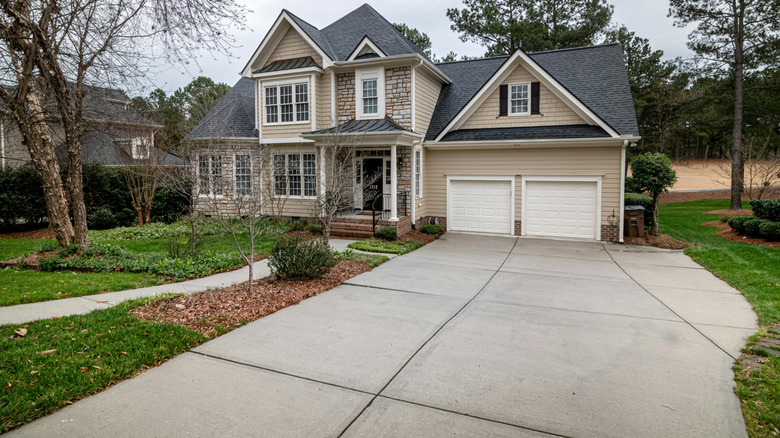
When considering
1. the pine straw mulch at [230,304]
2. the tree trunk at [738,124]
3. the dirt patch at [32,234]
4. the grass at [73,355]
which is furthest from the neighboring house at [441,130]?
the tree trunk at [738,124]

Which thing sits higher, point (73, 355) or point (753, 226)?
point (753, 226)

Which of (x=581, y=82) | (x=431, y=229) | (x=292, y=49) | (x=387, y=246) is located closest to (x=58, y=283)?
(x=387, y=246)

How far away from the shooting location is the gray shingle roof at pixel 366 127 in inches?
556

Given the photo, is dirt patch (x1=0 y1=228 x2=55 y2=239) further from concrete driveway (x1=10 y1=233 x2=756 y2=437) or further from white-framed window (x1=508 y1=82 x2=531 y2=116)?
white-framed window (x1=508 y1=82 x2=531 y2=116)

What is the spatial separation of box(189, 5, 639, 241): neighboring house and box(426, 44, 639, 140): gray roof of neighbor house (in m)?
0.06

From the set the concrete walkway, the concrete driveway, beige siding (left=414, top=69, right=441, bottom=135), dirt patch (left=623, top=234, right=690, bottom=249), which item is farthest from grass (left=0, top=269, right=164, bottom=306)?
dirt patch (left=623, top=234, right=690, bottom=249)

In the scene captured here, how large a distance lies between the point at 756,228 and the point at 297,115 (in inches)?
603

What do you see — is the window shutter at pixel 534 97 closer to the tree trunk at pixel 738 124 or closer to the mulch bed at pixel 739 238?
the mulch bed at pixel 739 238

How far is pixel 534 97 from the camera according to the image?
1504 cm

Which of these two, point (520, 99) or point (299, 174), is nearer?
point (520, 99)

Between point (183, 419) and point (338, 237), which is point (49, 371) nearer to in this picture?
point (183, 419)

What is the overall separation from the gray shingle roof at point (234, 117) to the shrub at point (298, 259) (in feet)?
29.4

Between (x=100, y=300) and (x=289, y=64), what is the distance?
11965 millimetres

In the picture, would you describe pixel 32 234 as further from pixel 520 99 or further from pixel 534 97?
pixel 534 97
